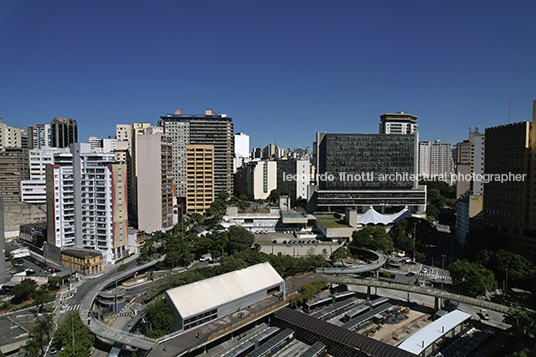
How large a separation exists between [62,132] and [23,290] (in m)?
94.8

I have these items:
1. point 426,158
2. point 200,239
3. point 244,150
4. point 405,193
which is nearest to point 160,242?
point 200,239

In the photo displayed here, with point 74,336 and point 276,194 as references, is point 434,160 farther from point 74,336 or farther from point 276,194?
point 74,336

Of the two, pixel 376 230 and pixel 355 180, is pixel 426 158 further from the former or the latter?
pixel 376 230

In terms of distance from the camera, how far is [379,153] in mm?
65062

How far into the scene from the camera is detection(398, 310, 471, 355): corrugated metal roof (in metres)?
26.1

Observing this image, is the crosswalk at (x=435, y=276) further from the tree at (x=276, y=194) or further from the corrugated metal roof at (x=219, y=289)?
the tree at (x=276, y=194)

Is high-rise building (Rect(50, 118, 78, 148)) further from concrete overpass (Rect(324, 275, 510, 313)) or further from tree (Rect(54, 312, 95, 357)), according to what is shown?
concrete overpass (Rect(324, 275, 510, 313))

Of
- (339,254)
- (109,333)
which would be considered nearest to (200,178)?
(339,254)

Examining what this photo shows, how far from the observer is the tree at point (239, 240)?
1857 inches

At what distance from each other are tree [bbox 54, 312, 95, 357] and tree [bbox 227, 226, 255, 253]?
23.8m

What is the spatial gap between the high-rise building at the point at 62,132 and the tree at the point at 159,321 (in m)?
101

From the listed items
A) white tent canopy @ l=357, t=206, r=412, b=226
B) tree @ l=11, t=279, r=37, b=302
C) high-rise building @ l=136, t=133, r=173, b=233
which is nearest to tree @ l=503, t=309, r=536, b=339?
white tent canopy @ l=357, t=206, r=412, b=226

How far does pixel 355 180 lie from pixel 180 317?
47067mm

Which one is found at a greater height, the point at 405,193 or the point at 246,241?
the point at 405,193
